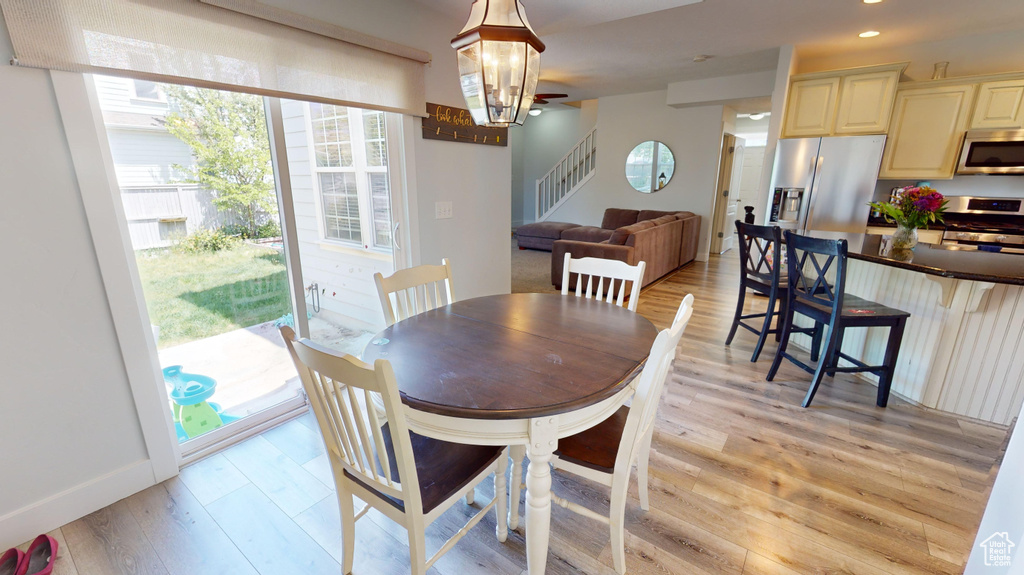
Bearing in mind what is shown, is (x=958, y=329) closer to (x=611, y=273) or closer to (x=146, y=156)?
(x=611, y=273)

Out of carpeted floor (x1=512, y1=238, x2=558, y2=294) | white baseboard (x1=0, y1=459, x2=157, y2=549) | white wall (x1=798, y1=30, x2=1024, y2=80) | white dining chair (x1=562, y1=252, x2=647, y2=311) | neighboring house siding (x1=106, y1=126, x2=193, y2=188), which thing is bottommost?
white baseboard (x1=0, y1=459, x2=157, y2=549)

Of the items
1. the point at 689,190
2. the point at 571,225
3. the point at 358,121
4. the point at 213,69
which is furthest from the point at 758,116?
the point at 213,69

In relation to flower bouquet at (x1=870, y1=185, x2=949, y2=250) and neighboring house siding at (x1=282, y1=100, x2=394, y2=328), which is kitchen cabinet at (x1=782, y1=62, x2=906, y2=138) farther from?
neighboring house siding at (x1=282, y1=100, x2=394, y2=328)

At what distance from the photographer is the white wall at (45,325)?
1.41 m

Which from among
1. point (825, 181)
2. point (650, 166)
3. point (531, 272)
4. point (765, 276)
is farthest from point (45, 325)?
point (650, 166)

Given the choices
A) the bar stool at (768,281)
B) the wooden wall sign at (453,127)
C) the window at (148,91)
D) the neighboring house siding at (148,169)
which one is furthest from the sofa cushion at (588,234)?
the window at (148,91)

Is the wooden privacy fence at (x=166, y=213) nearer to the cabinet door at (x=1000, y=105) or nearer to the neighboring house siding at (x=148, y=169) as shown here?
the neighboring house siding at (x=148, y=169)

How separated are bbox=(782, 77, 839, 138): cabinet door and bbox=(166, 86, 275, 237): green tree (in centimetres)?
473

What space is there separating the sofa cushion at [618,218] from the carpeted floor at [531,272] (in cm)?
114

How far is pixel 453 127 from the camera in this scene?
290cm

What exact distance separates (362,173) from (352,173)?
8cm

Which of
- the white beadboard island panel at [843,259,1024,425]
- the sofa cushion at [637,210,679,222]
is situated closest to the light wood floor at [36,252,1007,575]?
the white beadboard island panel at [843,259,1024,425]

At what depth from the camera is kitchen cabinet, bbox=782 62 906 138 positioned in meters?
3.76

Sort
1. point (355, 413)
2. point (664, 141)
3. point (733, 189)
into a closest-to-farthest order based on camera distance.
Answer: point (355, 413), point (664, 141), point (733, 189)
